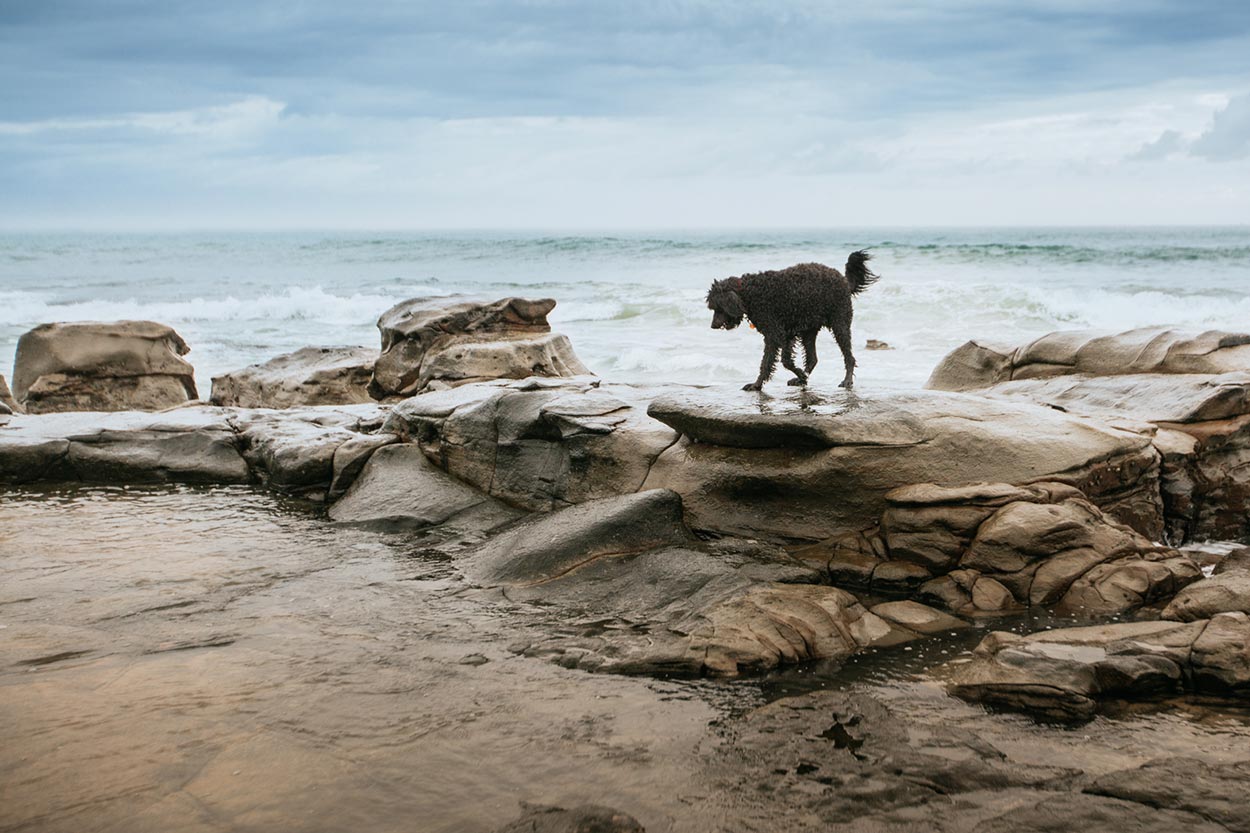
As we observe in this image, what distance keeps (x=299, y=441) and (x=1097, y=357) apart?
7374mm

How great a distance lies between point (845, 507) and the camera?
6.06m

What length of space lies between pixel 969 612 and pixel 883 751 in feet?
5.94

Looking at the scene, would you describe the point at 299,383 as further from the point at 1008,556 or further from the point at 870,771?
the point at 870,771

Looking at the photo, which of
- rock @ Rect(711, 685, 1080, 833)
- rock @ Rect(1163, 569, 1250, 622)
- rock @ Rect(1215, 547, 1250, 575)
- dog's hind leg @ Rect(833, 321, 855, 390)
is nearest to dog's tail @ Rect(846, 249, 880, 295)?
dog's hind leg @ Rect(833, 321, 855, 390)

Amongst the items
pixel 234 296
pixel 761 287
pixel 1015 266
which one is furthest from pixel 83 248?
pixel 761 287

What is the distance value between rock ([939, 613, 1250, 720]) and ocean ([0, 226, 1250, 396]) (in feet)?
9.96

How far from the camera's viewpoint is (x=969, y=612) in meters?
5.43

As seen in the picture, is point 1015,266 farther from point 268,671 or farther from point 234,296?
point 268,671

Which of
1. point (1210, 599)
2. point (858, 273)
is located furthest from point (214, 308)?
point (1210, 599)

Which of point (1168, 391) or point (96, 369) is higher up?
point (1168, 391)

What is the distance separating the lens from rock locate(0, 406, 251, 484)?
8.62m

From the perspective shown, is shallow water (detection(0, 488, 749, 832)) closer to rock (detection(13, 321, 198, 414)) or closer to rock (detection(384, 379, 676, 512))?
rock (detection(384, 379, 676, 512))

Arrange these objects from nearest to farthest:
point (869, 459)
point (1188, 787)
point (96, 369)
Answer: point (1188, 787) < point (869, 459) < point (96, 369)

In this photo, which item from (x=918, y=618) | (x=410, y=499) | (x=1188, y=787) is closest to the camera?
(x=1188, y=787)
